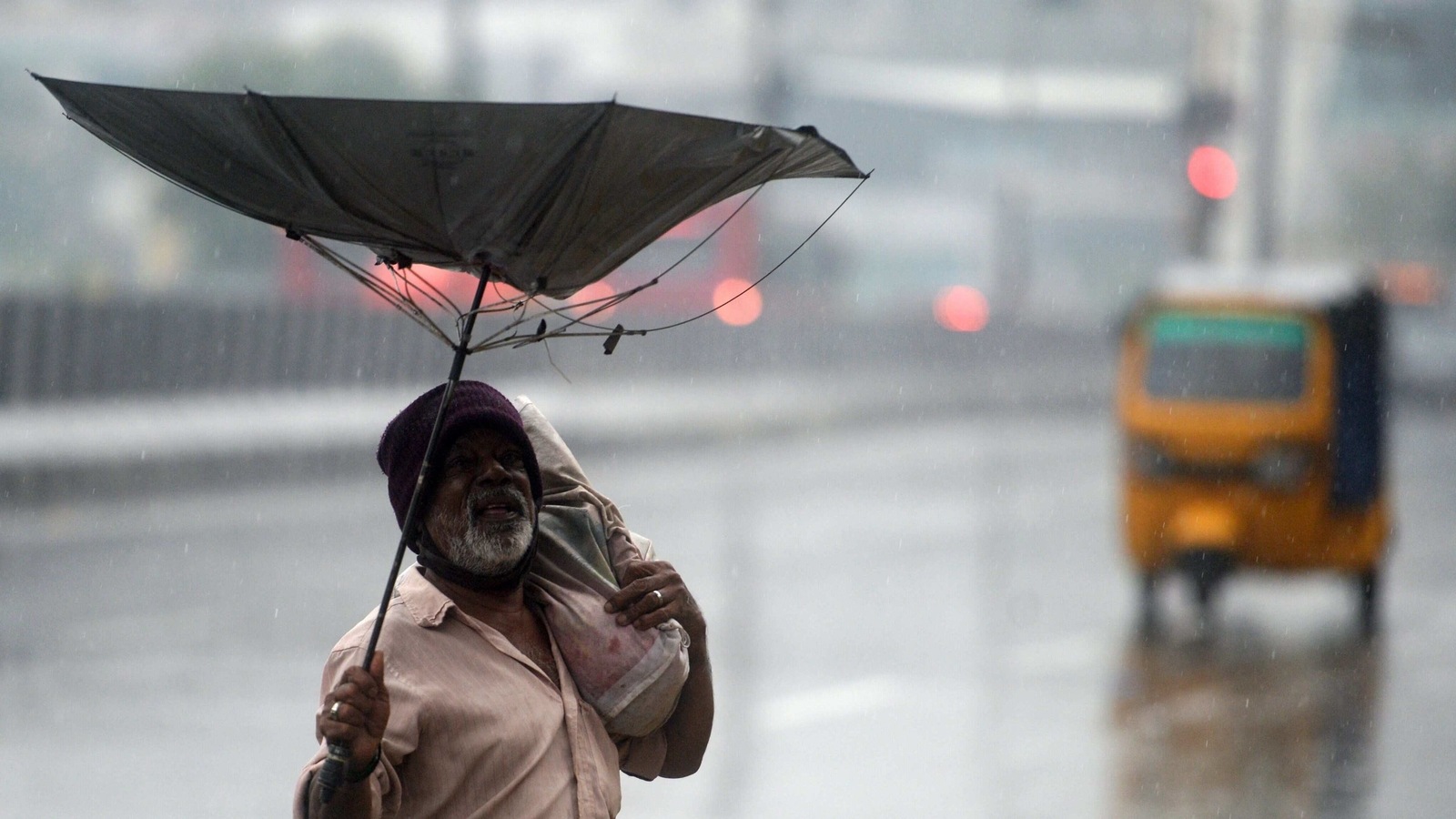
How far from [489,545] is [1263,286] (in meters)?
9.89

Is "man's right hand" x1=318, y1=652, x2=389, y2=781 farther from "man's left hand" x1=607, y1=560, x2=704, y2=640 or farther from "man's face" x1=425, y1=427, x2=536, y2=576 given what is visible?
"man's left hand" x1=607, y1=560, x2=704, y2=640

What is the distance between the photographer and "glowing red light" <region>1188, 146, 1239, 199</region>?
2209 cm

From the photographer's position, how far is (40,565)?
41.6 ft

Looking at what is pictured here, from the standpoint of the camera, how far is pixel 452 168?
2641mm

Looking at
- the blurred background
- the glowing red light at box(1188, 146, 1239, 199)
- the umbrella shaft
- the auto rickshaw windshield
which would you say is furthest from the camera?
the glowing red light at box(1188, 146, 1239, 199)

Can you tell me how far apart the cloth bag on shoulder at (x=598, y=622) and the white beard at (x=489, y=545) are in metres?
0.15

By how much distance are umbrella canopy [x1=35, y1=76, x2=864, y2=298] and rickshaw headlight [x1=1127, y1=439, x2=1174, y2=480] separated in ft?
28.8

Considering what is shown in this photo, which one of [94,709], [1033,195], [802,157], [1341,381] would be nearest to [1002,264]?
[1033,195]

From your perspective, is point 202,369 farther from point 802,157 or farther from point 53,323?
point 802,157

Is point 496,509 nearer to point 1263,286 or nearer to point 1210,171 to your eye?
point 1263,286

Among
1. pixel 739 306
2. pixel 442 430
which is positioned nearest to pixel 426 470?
pixel 442 430

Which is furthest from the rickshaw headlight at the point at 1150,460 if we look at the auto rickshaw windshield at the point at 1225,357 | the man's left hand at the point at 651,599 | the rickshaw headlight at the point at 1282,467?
the man's left hand at the point at 651,599

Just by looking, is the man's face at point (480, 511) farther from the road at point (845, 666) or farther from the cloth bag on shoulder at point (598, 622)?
the road at point (845, 666)

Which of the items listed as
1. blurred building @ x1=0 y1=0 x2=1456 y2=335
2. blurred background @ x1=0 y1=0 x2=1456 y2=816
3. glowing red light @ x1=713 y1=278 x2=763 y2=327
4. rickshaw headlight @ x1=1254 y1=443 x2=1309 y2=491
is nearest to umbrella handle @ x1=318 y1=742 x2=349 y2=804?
blurred background @ x1=0 y1=0 x2=1456 y2=816
